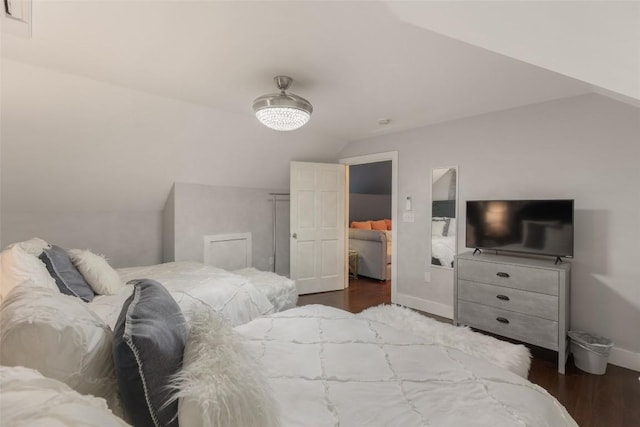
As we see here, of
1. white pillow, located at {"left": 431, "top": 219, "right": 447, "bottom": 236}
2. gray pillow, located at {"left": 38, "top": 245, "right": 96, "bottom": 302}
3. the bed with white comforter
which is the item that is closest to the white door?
the bed with white comforter

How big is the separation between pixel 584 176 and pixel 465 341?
192 centimetres

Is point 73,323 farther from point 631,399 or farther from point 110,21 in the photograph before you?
point 631,399

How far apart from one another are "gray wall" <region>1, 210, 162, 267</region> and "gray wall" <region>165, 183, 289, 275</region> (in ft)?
1.28

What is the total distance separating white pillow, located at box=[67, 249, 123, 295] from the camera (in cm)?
235

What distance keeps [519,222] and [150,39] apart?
11.0ft

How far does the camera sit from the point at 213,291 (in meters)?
2.59

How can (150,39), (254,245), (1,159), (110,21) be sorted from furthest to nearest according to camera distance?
(254,245)
(1,159)
(150,39)
(110,21)

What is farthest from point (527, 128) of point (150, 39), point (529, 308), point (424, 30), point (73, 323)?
point (73, 323)

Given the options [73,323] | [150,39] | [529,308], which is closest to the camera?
[73,323]

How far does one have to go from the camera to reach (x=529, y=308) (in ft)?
8.50

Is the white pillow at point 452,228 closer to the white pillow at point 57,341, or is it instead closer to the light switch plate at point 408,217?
the light switch plate at point 408,217

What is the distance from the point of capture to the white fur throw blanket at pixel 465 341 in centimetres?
196

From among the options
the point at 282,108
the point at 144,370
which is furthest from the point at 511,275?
the point at 144,370

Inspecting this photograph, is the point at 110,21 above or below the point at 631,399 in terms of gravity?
above
